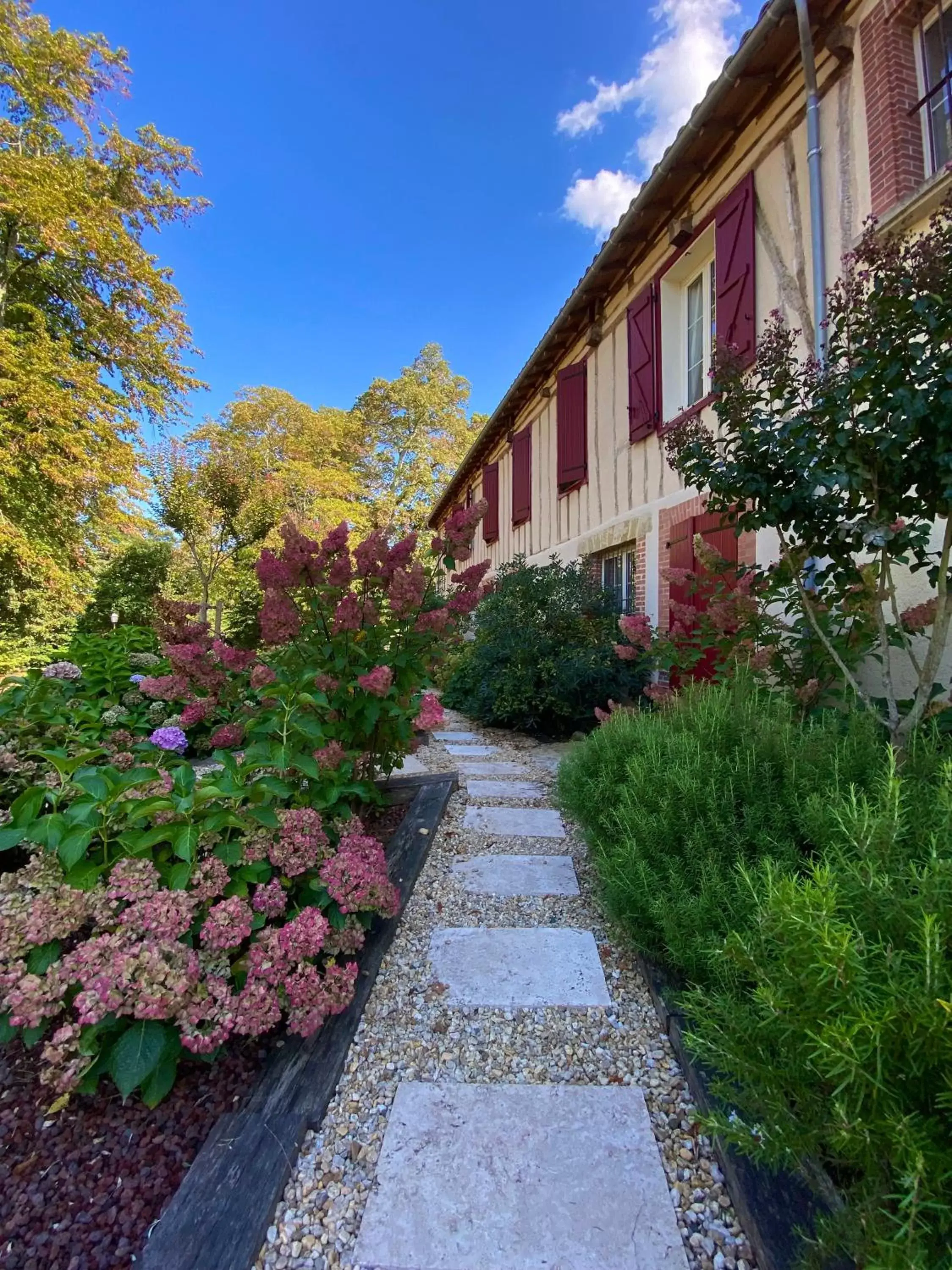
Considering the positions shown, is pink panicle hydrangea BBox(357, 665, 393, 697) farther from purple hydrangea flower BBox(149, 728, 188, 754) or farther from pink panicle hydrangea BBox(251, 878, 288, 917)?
purple hydrangea flower BBox(149, 728, 188, 754)

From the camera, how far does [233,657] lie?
6.79 feet

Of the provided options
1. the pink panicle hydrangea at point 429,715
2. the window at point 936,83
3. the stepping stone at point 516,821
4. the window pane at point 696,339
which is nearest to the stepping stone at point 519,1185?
the pink panicle hydrangea at point 429,715

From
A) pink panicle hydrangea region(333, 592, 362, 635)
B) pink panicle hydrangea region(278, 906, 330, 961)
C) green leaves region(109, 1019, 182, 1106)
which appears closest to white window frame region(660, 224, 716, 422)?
pink panicle hydrangea region(333, 592, 362, 635)

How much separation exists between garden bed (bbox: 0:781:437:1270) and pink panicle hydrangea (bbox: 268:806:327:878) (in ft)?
1.33

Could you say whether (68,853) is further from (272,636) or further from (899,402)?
(899,402)

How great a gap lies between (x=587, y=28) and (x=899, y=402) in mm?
7178

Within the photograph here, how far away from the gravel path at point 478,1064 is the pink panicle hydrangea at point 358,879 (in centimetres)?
28

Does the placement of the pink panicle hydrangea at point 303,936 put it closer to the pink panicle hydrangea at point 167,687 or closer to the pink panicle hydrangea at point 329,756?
the pink panicle hydrangea at point 329,756

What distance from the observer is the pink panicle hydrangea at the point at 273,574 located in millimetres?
2139

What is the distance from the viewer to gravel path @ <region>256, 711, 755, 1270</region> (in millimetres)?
→ 981

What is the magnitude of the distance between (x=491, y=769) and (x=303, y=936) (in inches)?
105

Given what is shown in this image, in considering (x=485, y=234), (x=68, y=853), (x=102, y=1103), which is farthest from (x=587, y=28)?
(x=102, y=1103)

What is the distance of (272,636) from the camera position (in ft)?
6.86

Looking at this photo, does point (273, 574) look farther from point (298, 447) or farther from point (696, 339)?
point (298, 447)
